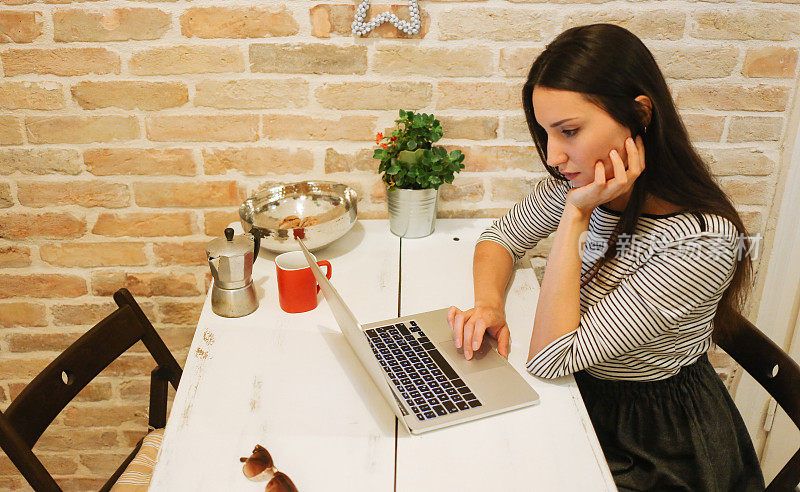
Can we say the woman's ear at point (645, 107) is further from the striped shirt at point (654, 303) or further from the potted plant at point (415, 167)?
the potted plant at point (415, 167)

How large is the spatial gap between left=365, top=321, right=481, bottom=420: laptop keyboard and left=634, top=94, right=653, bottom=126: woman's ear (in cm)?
55

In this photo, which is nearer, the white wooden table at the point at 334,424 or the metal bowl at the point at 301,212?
the white wooden table at the point at 334,424

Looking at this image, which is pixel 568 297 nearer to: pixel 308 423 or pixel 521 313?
pixel 521 313

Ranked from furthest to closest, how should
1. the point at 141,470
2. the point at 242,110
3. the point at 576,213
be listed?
1. the point at 242,110
2. the point at 141,470
3. the point at 576,213

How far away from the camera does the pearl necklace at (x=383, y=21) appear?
4.97 feet

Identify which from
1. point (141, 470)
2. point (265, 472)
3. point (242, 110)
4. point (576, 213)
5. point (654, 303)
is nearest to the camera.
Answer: point (265, 472)

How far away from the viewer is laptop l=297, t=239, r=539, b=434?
973mm

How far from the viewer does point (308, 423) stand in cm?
98

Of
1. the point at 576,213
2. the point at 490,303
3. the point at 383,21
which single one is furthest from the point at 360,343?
the point at 383,21

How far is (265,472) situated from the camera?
0.89 metres

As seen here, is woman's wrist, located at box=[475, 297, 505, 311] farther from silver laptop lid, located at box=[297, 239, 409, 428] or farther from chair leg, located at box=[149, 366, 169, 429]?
chair leg, located at box=[149, 366, 169, 429]

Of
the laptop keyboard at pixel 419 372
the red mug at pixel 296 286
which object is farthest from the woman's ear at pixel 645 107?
the red mug at pixel 296 286

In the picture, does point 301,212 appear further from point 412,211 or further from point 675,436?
point 675,436

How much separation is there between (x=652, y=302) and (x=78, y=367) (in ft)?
3.60
